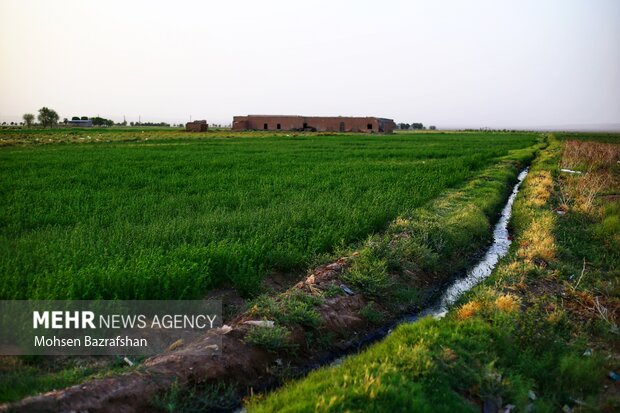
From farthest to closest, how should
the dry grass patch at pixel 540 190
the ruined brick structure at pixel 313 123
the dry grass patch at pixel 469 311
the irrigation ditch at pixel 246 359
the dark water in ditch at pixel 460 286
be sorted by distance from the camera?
the ruined brick structure at pixel 313 123
the dry grass patch at pixel 540 190
the dark water in ditch at pixel 460 286
the dry grass patch at pixel 469 311
the irrigation ditch at pixel 246 359

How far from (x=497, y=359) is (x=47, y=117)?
309ft

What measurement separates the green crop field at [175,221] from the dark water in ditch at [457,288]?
60.3 inches

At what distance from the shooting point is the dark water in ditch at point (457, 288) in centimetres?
557

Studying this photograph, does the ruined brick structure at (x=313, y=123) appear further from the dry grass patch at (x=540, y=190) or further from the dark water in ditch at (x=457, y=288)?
the dark water in ditch at (x=457, y=288)

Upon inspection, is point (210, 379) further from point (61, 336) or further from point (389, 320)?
point (389, 320)

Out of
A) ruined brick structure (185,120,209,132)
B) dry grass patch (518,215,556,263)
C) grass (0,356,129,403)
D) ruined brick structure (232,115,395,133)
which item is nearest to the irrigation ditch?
grass (0,356,129,403)

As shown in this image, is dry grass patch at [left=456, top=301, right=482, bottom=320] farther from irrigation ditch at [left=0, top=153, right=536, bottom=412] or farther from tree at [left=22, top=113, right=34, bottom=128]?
tree at [left=22, top=113, right=34, bottom=128]

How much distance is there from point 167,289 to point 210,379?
56.7 inches

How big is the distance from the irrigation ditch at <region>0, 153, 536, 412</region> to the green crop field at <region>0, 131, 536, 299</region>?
0.89 meters

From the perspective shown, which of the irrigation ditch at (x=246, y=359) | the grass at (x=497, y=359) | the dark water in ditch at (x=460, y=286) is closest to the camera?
the irrigation ditch at (x=246, y=359)

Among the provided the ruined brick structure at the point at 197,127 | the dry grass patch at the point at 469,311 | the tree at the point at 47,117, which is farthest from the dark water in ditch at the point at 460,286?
the tree at the point at 47,117

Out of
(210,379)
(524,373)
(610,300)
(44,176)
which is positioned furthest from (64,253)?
(44,176)

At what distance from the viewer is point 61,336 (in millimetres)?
4699

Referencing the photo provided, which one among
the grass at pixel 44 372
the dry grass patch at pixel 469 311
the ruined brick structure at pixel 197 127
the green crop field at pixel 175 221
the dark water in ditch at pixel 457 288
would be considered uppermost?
the ruined brick structure at pixel 197 127
